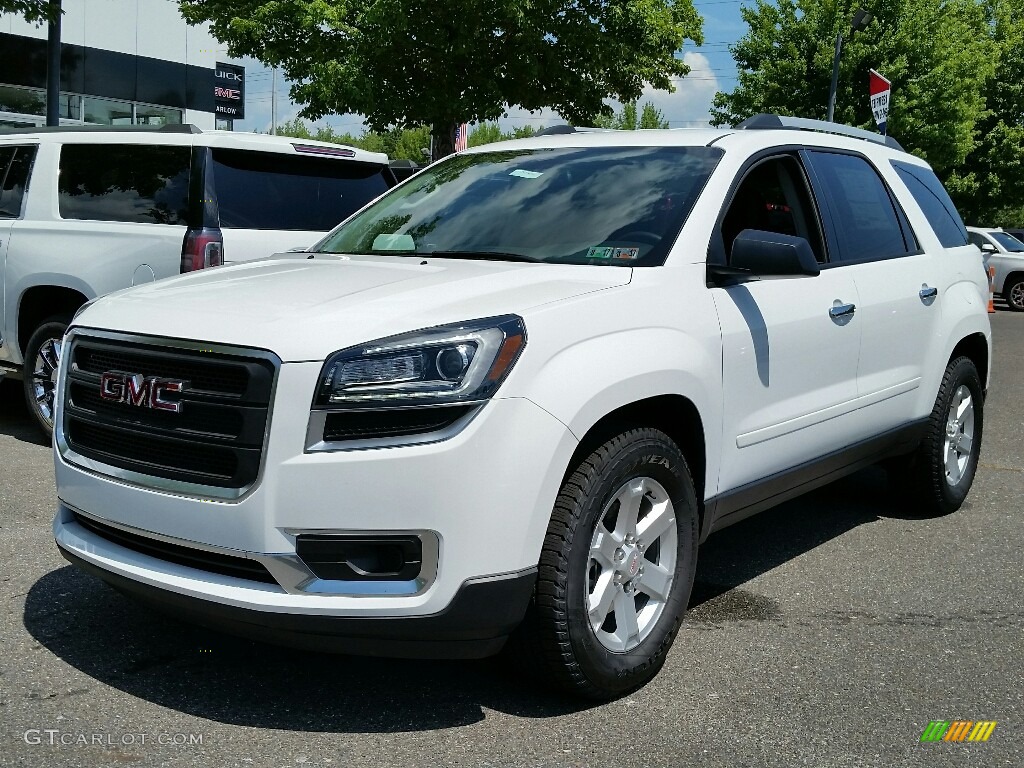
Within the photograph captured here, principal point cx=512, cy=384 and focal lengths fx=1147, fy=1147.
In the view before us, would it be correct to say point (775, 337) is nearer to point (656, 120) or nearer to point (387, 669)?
point (387, 669)

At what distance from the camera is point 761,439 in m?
4.18

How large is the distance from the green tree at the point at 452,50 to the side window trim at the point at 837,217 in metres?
12.5

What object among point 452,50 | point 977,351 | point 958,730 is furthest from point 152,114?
point 958,730

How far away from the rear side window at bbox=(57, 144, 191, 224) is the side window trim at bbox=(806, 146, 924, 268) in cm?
361

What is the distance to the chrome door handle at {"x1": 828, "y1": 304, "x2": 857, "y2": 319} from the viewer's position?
15.0 ft

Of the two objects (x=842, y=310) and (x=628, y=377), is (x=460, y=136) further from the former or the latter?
(x=628, y=377)

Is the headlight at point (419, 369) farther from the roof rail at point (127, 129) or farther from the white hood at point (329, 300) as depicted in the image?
the roof rail at point (127, 129)

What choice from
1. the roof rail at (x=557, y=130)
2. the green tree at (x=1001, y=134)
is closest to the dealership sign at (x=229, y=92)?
the green tree at (x=1001, y=134)

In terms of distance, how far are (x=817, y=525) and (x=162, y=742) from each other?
11.9ft

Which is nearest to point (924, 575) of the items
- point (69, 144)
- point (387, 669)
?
point (387, 669)

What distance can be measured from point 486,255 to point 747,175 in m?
1.08

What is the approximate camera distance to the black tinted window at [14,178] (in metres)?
7.28

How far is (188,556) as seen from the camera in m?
3.25

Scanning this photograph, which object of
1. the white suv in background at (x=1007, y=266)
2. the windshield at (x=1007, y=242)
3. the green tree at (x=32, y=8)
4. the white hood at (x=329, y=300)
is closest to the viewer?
the white hood at (x=329, y=300)
